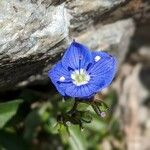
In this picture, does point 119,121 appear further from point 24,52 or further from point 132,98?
point 24,52

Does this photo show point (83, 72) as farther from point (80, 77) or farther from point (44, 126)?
point (44, 126)

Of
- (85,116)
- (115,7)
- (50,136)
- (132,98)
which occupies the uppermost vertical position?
(115,7)

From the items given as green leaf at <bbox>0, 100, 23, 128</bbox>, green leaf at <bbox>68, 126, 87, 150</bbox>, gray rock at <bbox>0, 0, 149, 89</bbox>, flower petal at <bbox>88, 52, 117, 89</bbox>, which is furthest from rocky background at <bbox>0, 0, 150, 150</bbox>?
green leaf at <bbox>68, 126, 87, 150</bbox>

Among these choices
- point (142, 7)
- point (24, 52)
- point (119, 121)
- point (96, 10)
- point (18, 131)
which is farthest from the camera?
point (119, 121)

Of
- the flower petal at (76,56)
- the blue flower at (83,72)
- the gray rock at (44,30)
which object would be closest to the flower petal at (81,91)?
the blue flower at (83,72)

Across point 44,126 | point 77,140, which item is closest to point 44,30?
point 77,140

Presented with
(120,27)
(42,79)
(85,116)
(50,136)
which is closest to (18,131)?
(50,136)

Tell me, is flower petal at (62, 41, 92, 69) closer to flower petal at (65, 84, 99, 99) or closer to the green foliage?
flower petal at (65, 84, 99, 99)
